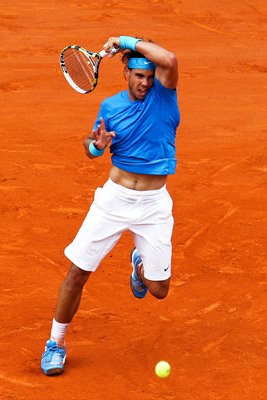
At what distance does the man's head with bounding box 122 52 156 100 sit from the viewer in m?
7.21

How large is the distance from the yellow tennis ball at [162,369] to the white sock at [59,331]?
0.83m

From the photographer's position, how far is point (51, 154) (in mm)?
12398

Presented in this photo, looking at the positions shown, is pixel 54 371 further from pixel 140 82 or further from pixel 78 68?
pixel 78 68

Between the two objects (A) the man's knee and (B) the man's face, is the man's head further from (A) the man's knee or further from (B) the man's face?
(A) the man's knee

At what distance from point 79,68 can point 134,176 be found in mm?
1209

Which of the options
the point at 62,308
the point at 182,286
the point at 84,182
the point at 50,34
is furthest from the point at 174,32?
the point at 62,308

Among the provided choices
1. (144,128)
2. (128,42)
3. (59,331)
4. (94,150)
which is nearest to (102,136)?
(94,150)

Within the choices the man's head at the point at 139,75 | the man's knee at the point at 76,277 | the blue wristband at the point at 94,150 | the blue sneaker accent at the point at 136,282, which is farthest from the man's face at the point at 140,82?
the blue sneaker accent at the point at 136,282

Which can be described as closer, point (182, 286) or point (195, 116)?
point (182, 286)

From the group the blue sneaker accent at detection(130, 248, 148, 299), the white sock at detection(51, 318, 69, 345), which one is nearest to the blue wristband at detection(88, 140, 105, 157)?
the blue sneaker accent at detection(130, 248, 148, 299)

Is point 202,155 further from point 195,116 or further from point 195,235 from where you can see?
point 195,235

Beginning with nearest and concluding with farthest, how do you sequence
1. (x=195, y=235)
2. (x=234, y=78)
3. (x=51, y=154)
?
(x=195, y=235), (x=51, y=154), (x=234, y=78)

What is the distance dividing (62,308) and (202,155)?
17.4 ft

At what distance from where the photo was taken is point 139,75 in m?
7.24
